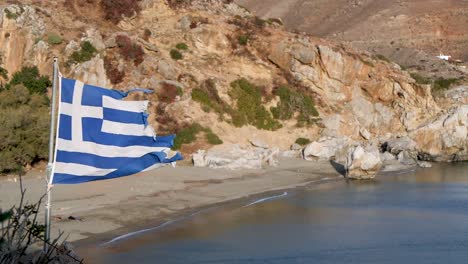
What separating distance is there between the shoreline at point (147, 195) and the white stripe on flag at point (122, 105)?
6.25 metres

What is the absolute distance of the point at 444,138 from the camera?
35656 mm

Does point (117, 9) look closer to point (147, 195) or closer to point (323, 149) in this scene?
point (323, 149)

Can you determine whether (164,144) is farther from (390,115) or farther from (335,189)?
(390,115)

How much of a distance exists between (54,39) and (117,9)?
5529 mm

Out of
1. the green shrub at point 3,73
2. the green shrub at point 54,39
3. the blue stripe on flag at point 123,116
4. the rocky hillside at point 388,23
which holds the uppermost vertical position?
the rocky hillside at point 388,23

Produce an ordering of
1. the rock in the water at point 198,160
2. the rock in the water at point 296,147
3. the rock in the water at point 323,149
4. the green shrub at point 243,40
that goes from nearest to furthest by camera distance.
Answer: the rock in the water at point 198,160 < the rock in the water at point 323,149 < the rock in the water at point 296,147 < the green shrub at point 243,40

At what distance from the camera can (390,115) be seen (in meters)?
37.3

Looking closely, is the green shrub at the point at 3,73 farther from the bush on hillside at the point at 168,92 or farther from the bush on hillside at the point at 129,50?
the bush on hillside at the point at 168,92

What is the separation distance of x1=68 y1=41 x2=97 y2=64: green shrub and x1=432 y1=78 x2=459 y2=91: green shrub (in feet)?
79.2

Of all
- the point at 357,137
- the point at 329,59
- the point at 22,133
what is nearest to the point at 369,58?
the point at 329,59

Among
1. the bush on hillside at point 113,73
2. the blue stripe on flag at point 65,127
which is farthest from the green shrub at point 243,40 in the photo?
the blue stripe on flag at point 65,127

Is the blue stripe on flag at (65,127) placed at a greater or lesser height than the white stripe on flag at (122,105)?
lesser

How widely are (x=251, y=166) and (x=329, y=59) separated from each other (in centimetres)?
1210

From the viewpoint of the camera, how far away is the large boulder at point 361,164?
89.6 feet
